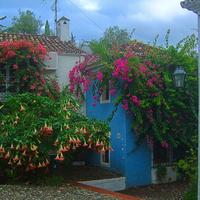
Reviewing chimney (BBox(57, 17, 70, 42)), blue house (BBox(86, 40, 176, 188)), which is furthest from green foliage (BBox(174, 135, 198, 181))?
chimney (BBox(57, 17, 70, 42))

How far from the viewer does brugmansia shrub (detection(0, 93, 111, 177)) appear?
7441mm

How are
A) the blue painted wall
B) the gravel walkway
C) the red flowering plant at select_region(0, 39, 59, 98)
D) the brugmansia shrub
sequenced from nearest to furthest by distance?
the gravel walkway
the brugmansia shrub
the blue painted wall
the red flowering plant at select_region(0, 39, 59, 98)

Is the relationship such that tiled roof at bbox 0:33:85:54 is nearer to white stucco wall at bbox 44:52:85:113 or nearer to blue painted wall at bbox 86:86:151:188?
white stucco wall at bbox 44:52:85:113

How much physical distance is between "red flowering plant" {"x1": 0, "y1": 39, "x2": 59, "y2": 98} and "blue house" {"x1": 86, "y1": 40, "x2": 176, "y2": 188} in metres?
2.62

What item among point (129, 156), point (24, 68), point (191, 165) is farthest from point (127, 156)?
point (24, 68)

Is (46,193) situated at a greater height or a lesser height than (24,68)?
lesser

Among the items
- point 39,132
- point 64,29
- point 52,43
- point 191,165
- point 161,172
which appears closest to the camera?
point 39,132

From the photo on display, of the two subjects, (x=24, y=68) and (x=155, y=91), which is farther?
(x=24, y=68)

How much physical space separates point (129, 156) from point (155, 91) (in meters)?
2.88

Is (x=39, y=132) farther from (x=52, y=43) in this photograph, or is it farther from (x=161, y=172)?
(x=52, y=43)

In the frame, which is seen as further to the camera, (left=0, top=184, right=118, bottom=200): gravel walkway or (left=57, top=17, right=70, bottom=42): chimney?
(left=57, top=17, right=70, bottom=42): chimney

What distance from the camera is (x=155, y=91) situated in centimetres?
1014

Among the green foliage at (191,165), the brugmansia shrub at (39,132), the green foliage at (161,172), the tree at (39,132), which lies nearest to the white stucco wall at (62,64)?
the tree at (39,132)

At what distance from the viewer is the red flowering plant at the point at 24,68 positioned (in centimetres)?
1106
